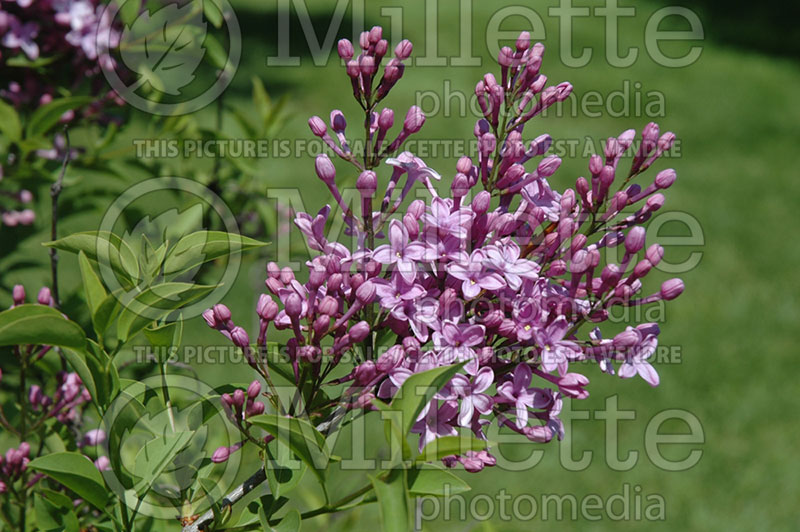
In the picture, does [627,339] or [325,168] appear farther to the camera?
[325,168]

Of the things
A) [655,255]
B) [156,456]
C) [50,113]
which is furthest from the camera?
[50,113]

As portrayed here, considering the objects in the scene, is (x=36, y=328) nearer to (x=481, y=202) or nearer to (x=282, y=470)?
(x=282, y=470)

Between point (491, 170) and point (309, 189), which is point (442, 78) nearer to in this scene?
point (309, 189)

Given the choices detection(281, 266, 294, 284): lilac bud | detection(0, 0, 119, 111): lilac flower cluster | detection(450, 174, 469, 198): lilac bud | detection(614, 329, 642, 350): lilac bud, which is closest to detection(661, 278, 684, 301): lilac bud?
detection(614, 329, 642, 350): lilac bud

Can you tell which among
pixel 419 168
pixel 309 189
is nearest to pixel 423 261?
pixel 419 168

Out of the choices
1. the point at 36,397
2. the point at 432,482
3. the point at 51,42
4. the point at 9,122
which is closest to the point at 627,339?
the point at 432,482

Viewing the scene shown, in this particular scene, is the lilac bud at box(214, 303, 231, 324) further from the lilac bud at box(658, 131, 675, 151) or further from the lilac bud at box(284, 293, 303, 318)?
the lilac bud at box(658, 131, 675, 151)

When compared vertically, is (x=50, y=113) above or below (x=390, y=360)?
above
